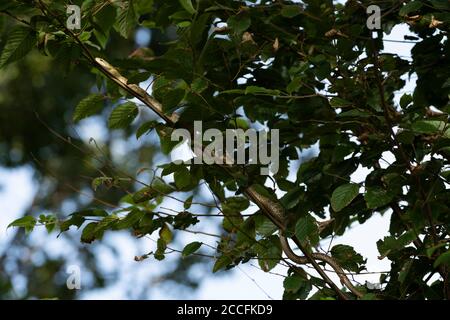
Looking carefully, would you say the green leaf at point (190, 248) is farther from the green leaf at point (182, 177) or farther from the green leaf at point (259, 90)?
the green leaf at point (259, 90)

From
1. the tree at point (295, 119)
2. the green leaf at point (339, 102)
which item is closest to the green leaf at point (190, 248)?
the tree at point (295, 119)

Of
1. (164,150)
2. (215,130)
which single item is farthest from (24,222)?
(215,130)

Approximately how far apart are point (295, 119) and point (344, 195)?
0.36 m

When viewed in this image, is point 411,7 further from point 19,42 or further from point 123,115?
point 19,42

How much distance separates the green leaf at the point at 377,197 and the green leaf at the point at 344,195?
3 centimetres

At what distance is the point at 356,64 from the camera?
191cm

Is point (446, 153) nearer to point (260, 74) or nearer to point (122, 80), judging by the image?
point (260, 74)

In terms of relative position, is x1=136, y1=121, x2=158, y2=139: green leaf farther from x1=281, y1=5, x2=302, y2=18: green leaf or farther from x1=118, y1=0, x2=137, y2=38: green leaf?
x1=281, y1=5, x2=302, y2=18: green leaf

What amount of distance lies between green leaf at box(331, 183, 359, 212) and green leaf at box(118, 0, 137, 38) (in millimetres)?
672

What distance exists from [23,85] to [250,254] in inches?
251

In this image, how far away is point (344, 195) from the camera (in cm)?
173

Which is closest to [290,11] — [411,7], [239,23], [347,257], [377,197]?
[239,23]

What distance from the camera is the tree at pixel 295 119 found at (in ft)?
5.62

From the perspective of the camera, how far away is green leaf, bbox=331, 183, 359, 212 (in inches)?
67.4
